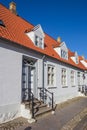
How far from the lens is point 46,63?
501 inches

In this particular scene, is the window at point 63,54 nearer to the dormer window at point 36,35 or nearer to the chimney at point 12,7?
the dormer window at point 36,35

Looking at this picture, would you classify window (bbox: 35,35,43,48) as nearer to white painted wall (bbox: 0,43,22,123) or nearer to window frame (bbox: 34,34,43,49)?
window frame (bbox: 34,34,43,49)

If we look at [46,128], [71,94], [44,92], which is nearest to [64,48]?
[71,94]

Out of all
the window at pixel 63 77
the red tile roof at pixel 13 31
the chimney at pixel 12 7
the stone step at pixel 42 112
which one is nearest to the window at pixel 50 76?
the red tile roof at pixel 13 31

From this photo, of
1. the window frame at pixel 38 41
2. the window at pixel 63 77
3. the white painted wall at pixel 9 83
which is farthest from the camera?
the window at pixel 63 77

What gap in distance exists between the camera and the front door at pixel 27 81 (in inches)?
408

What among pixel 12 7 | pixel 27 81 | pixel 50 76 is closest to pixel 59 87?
pixel 50 76

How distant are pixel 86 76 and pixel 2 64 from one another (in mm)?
20422

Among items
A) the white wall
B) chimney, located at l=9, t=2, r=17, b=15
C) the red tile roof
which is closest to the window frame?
the red tile roof

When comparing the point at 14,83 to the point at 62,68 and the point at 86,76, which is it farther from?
the point at 86,76

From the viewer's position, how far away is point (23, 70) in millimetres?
10406

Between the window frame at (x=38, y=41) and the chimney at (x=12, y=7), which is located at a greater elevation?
the chimney at (x=12, y=7)

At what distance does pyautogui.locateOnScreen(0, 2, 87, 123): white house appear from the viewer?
8406 millimetres

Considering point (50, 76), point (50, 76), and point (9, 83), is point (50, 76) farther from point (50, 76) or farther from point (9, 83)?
point (9, 83)
